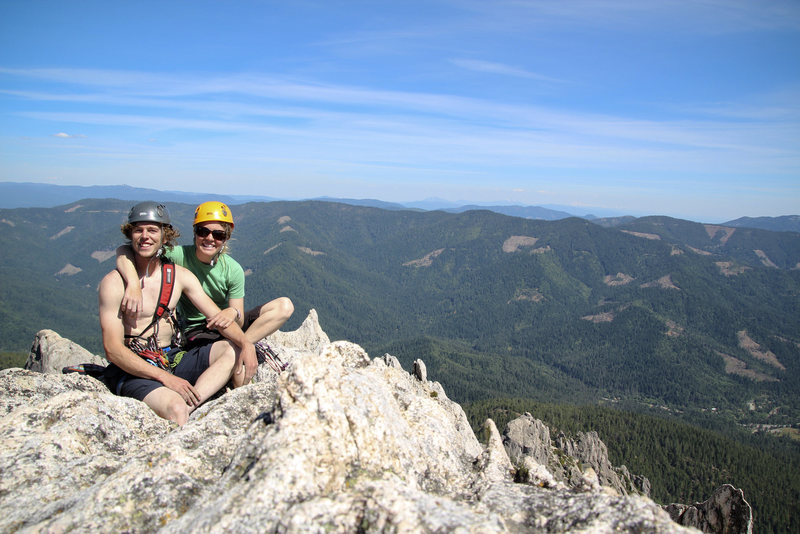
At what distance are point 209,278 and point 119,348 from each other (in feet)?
9.53

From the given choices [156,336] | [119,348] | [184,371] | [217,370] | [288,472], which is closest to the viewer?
[288,472]

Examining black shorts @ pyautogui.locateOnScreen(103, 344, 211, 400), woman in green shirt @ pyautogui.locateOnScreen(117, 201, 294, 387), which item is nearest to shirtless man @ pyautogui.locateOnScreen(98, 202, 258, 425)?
black shorts @ pyautogui.locateOnScreen(103, 344, 211, 400)

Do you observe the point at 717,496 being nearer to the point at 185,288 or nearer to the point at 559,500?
the point at 559,500

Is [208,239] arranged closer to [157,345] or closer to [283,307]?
[283,307]

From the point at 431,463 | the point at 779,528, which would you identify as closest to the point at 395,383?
the point at 431,463

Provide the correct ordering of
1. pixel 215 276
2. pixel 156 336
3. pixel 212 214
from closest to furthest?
pixel 156 336, pixel 212 214, pixel 215 276

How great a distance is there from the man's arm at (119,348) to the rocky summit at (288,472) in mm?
792

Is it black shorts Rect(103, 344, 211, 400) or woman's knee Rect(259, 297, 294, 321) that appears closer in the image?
black shorts Rect(103, 344, 211, 400)

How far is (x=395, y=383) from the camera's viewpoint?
10320 mm

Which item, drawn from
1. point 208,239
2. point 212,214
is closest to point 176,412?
point 208,239

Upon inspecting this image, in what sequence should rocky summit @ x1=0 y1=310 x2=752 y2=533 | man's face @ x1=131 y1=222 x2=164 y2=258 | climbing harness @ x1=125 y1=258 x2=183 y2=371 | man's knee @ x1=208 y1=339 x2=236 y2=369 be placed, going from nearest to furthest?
1. rocky summit @ x1=0 y1=310 x2=752 y2=533
2. man's face @ x1=131 y1=222 x2=164 y2=258
3. climbing harness @ x1=125 y1=258 x2=183 y2=371
4. man's knee @ x1=208 y1=339 x2=236 y2=369

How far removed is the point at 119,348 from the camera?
935 centimetres

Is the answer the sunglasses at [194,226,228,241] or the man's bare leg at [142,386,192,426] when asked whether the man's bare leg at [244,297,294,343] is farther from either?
the man's bare leg at [142,386,192,426]

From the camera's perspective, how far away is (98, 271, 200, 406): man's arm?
937 centimetres
